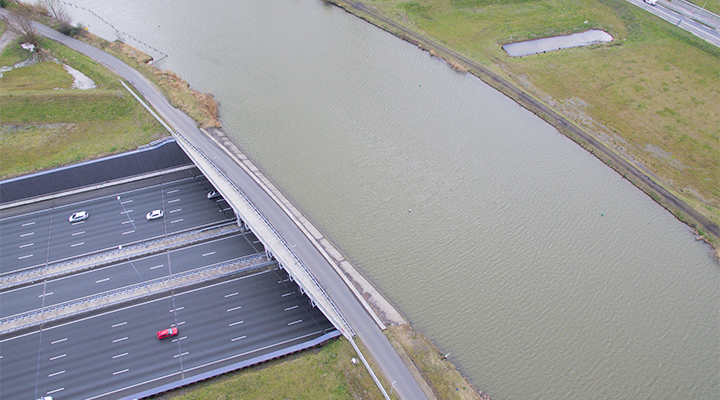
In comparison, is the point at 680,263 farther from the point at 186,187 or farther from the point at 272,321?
the point at 186,187

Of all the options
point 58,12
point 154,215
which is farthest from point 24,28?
point 154,215

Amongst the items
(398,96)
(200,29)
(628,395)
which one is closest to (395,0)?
(398,96)

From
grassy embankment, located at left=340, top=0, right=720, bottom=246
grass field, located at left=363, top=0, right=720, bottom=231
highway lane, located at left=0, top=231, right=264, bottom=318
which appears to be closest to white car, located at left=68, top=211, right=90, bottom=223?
highway lane, located at left=0, top=231, right=264, bottom=318

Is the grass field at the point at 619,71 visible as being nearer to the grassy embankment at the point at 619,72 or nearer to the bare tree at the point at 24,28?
the grassy embankment at the point at 619,72

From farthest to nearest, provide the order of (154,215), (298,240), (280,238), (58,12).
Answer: (58,12)
(154,215)
(298,240)
(280,238)

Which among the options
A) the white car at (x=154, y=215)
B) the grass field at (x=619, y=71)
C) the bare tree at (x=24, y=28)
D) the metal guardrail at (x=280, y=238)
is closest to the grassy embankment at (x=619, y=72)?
the grass field at (x=619, y=71)

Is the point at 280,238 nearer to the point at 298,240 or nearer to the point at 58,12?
the point at 298,240
